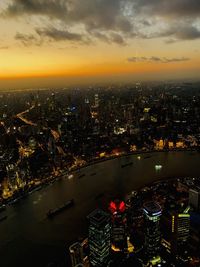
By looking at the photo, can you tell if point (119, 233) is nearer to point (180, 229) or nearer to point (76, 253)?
point (76, 253)

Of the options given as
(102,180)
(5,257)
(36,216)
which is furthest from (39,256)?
(102,180)

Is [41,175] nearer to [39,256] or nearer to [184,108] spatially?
[39,256]

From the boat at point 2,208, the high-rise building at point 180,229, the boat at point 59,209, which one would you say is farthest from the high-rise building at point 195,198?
the boat at point 2,208

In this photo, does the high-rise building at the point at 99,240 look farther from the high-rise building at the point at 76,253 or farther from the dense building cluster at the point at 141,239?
the high-rise building at the point at 76,253

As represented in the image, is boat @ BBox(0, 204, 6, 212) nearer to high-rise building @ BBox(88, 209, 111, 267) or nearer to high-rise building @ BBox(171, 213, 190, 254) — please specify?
high-rise building @ BBox(88, 209, 111, 267)

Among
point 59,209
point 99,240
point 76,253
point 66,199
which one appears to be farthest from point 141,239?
point 66,199

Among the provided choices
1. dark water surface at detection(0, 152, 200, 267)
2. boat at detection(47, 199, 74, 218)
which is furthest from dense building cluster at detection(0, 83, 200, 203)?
boat at detection(47, 199, 74, 218)
